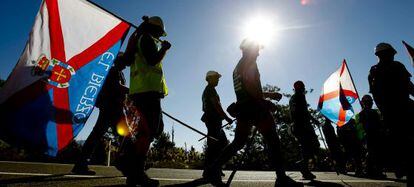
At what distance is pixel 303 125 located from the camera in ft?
21.6

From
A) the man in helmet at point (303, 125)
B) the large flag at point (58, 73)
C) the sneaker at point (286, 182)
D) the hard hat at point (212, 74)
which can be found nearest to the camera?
the large flag at point (58, 73)

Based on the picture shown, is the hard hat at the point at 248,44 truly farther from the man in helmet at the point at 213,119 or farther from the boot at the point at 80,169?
the boot at the point at 80,169

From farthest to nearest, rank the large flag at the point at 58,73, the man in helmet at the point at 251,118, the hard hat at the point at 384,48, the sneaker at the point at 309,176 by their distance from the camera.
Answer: the sneaker at the point at 309,176 → the hard hat at the point at 384,48 → the man in helmet at the point at 251,118 → the large flag at the point at 58,73

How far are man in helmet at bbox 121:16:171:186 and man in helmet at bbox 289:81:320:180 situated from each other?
370cm

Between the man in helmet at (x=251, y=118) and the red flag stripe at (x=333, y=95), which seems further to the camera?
the red flag stripe at (x=333, y=95)

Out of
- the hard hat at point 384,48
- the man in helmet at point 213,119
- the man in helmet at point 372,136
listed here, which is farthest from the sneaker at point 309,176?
the hard hat at point 384,48

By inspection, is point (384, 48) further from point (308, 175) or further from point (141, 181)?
point (141, 181)

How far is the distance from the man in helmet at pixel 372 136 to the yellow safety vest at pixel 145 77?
5.47 m

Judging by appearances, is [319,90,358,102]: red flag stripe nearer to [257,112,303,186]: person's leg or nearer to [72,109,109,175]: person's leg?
[257,112,303,186]: person's leg

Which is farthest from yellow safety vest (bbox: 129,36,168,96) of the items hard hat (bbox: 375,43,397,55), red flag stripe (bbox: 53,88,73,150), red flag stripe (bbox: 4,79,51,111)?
hard hat (bbox: 375,43,397,55)

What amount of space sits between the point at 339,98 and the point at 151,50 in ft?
23.2

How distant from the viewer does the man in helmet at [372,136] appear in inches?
278

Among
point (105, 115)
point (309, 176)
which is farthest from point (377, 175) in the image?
point (105, 115)

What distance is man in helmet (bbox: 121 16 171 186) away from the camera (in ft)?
11.5
